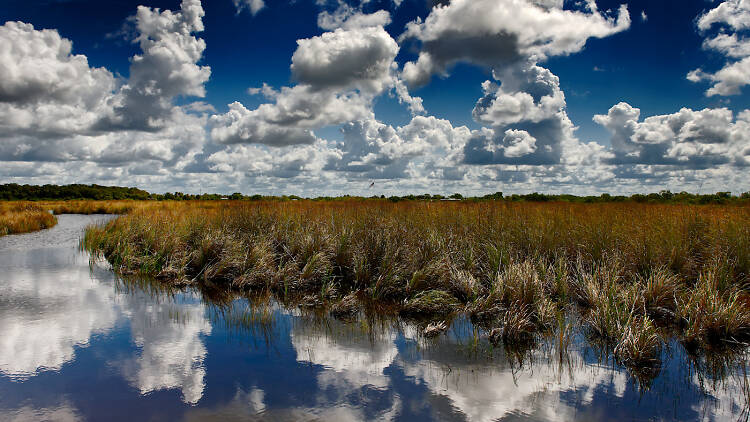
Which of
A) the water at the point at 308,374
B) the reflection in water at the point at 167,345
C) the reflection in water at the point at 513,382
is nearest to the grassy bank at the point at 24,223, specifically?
the water at the point at 308,374

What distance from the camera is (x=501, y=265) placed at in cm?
952

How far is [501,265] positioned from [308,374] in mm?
5941

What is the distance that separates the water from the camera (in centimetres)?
439

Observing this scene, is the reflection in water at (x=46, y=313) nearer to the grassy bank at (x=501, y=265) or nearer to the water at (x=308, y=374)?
the water at (x=308, y=374)

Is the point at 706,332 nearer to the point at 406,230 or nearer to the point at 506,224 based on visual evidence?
the point at 506,224

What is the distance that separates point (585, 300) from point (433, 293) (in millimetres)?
3231

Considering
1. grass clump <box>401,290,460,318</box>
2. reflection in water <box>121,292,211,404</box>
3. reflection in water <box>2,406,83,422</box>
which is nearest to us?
reflection in water <box>2,406,83,422</box>

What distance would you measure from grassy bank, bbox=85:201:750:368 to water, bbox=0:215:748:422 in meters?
0.67

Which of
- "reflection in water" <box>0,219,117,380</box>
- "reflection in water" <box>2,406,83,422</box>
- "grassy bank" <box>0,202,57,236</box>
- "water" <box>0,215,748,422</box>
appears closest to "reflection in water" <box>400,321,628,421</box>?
"water" <box>0,215,748,422</box>

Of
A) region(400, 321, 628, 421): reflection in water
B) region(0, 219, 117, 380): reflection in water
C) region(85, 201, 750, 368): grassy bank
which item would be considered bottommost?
region(400, 321, 628, 421): reflection in water

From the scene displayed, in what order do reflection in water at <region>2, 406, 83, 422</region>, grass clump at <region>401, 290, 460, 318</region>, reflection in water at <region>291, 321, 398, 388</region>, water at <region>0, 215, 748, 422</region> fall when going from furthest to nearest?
grass clump at <region>401, 290, 460, 318</region> < reflection in water at <region>291, 321, 398, 388</region> < water at <region>0, 215, 748, 422</region> < reflection in water at <region>2, 406, 83, 422</region>

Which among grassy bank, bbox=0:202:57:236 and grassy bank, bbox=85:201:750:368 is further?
grassy bank, bbox=0:202:57:236

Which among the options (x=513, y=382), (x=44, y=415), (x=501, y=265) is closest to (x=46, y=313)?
(x=44, y=415)

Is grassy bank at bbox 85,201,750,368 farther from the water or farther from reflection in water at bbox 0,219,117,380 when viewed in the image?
reflection in water at bbox 0,219,117,380
